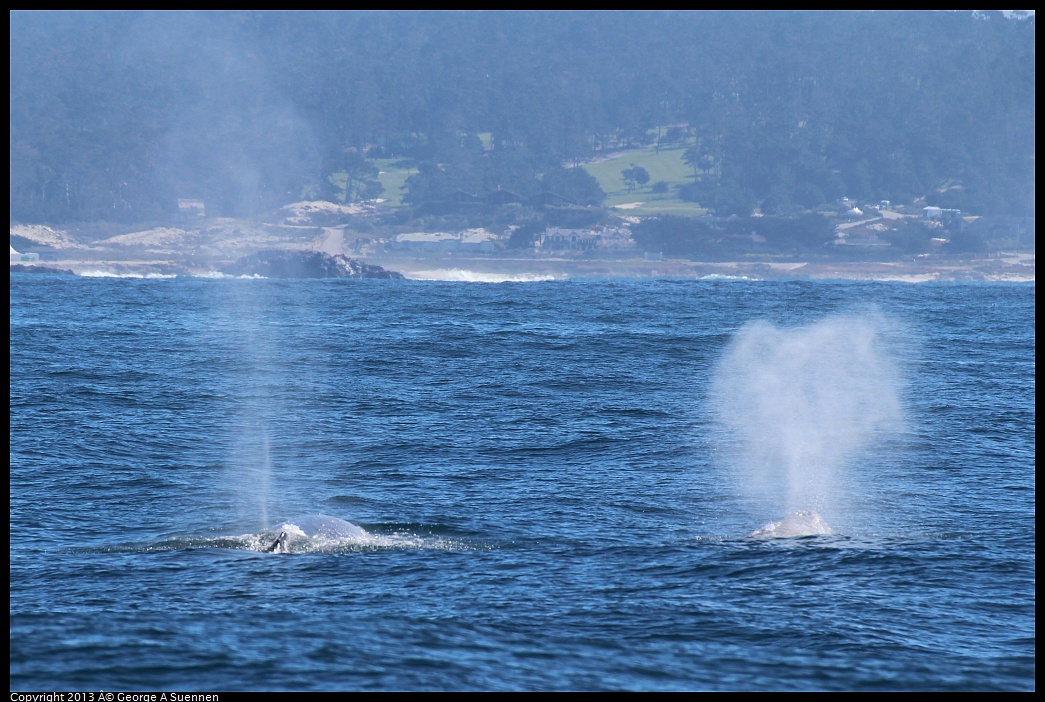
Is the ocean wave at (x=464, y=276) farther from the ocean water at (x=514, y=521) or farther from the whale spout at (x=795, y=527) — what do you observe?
the whale spout at (x=795, y=527)

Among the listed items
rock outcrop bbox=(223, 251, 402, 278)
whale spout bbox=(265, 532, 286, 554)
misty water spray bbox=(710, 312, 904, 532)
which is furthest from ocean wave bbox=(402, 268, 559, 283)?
whale spout bbox=(265, 532, 286, 554)

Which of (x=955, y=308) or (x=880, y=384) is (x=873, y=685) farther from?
(x=955, y=308)

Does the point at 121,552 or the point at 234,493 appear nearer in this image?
the point at 121,552

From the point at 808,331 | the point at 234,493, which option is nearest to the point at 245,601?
the point at 234,493

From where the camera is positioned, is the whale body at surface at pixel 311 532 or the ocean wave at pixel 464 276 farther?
the ocean wave at pixel 464 276

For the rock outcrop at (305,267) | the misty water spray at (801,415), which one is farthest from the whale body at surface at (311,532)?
the rock outcrop at (305,267)
